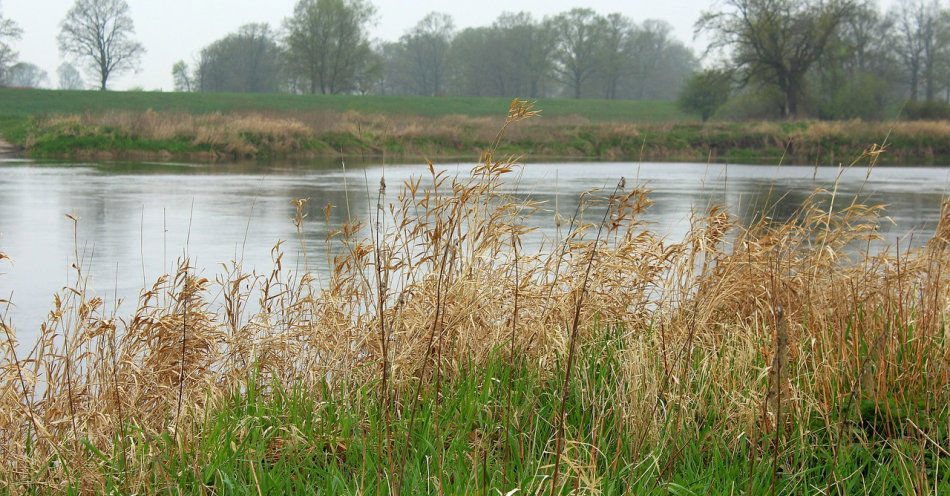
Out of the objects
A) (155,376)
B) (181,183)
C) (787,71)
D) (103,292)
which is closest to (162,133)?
(181,183)

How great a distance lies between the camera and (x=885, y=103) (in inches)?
1903

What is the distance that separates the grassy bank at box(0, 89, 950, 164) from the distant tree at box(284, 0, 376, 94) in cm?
1702

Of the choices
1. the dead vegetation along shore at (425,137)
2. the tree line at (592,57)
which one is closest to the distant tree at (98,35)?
the tree line at (592,57)

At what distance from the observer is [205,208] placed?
597 inches

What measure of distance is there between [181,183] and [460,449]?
59.4 feet

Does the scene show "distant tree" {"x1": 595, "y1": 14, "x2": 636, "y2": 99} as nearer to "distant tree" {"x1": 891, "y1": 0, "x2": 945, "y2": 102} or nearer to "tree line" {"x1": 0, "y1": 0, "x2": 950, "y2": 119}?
"tree line" {"x1": 0, "y1": 0, "x2": 950, "y2": 119}

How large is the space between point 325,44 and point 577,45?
23961 mm

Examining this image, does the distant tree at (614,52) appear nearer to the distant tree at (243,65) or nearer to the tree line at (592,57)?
the tree line at (592,57)

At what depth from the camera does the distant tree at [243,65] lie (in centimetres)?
8581

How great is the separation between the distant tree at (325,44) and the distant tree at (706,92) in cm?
3108

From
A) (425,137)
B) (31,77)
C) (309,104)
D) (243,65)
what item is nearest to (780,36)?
(425,137)

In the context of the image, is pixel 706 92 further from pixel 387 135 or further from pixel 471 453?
pixel 471 453

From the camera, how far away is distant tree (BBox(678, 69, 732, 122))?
155 feet

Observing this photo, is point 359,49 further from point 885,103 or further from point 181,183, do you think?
point 181,183
